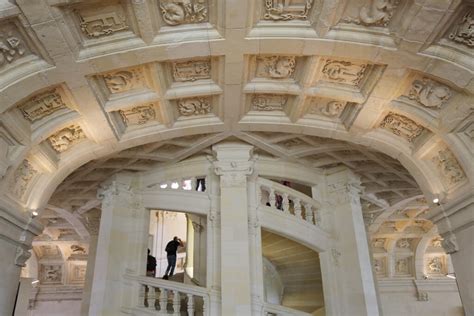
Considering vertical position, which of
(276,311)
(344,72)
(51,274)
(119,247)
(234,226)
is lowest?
(276,311)

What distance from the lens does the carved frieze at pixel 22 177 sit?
6411 mm

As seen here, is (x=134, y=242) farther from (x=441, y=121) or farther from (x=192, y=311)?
(x=441, y=121)

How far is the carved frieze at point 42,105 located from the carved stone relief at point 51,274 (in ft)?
44.0

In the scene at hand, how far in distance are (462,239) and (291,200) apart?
4379 millimetres

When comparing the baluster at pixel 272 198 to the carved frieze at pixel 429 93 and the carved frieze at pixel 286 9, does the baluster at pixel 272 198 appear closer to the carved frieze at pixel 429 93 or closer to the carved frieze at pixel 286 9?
the carved frieze at pixel 429 93

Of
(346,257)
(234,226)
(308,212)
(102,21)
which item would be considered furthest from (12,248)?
(346,257)

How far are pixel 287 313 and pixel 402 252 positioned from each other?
11330 mm

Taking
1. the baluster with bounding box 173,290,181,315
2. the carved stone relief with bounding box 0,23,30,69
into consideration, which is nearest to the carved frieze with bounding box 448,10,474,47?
the carved stone relief with bounding box 0,23,30,69

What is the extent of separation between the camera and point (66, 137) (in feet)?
22.8

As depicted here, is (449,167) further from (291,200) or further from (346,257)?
(291,200)

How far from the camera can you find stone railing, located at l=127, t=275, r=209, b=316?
7930 millimetres

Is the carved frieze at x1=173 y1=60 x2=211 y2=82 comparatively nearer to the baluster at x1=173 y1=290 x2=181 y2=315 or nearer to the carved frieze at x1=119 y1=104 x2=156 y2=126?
the carved frieze at x1=119 y1=104 x2=156 y2=126

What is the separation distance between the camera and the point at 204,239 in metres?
10.2

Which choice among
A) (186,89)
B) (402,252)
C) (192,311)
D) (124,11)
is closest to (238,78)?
(186,89)
